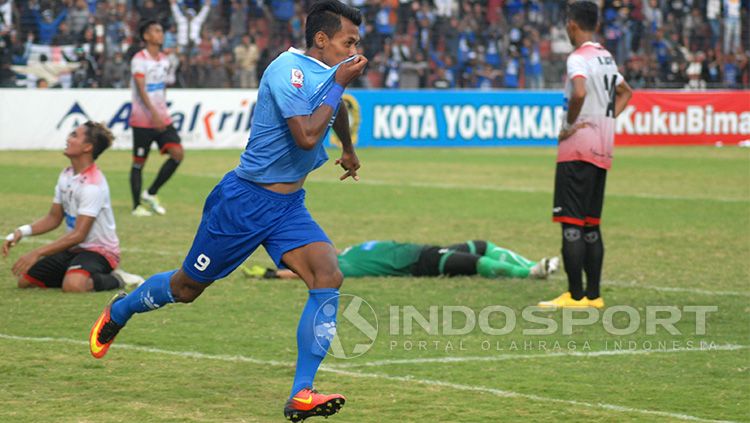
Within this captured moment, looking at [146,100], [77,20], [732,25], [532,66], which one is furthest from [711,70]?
[146,100]

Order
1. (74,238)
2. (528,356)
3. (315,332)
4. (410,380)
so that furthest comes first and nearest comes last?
(74,238)
(528,356)
(410,380)
(315,332)

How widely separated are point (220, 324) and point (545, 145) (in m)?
23.7

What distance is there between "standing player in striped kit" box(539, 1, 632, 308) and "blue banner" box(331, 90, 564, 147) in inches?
750

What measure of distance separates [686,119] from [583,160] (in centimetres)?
2408

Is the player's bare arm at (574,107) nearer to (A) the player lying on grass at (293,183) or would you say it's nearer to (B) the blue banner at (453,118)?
(A) the player lying on grass at (293,183)

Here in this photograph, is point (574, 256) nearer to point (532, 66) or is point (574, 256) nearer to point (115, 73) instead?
point (115, 73)

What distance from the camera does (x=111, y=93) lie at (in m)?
26.1

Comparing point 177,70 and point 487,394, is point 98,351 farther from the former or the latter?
point 177,70

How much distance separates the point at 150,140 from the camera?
1625 cm

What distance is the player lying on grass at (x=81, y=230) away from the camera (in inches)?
383

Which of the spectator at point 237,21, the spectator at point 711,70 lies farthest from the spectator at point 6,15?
the spectator at point 711,70

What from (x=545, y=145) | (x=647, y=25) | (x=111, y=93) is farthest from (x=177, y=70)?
(x=647, y=25)

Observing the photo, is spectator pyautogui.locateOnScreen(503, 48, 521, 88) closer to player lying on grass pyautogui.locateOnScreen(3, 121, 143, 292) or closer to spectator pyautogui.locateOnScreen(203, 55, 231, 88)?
spectator pyautogui.locateOnScreen(203, 55, 231, 88)

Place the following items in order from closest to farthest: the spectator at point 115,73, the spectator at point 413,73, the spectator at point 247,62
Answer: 1. the spectator at point 115,73
2. the spectator at point 247,62
3. the spectator at point 413,73
